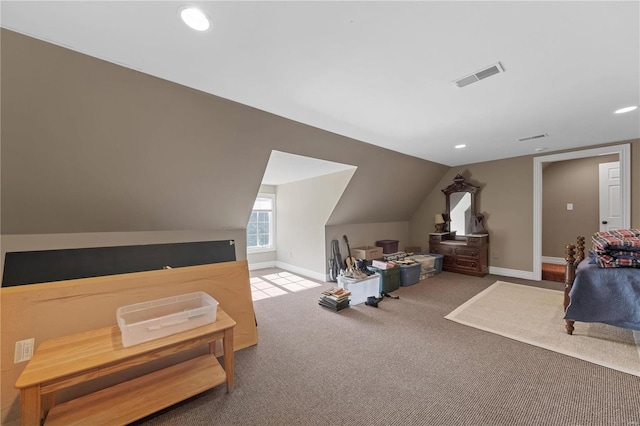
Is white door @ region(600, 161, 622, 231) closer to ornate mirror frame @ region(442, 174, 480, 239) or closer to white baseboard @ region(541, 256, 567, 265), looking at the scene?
white baseboard @ region(541, 256, 567, 265)

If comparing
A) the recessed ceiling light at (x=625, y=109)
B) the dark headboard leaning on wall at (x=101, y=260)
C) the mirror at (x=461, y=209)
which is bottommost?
the dark headboard leaning on wall at (x=101, y=260)

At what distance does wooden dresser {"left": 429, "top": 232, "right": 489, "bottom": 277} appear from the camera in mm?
4891

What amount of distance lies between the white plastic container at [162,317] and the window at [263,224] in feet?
12.5

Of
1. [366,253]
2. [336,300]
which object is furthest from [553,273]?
[336,300]

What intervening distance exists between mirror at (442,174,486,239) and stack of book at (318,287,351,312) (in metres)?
3.46

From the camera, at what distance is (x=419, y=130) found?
3254mm

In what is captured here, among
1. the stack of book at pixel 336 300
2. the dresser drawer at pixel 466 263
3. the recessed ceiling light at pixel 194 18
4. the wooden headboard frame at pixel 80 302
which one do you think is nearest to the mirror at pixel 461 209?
the dresser drawer at pixel 466 263

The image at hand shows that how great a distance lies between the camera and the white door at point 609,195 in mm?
4648

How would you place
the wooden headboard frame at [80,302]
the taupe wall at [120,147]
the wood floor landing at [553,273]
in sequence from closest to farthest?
the wooden headboard frame at [80,302]
the taupe wall at [120,147]
the wood floor landing at [553,273]

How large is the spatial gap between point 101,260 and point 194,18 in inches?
107

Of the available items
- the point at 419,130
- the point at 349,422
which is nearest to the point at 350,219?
the point at 419,130

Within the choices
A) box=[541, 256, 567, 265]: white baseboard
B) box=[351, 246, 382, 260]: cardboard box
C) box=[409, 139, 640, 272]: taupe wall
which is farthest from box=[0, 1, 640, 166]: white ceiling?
box=[541, 256, 567, 265]: white baseboard

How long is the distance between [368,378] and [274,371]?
778 millimetres

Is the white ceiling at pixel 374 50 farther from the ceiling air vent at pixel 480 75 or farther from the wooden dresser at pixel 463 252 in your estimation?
the wooden dresser at pixel 463 252
